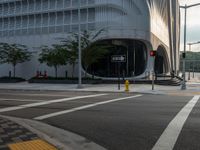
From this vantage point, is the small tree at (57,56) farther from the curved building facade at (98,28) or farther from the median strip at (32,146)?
the median strip at (32,146)

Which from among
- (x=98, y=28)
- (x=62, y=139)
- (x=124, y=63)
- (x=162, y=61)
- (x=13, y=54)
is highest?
(x=98, y=28)

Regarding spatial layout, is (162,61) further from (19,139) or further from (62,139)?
(19,139)

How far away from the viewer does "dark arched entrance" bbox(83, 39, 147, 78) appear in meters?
42.7

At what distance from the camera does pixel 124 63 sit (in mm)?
43156

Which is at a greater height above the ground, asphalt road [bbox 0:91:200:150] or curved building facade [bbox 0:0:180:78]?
curved building facade [bbox 0:0:180:78]

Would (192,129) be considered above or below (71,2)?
below

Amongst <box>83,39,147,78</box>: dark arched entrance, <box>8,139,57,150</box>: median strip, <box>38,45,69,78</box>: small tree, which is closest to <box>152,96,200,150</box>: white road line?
<box>8,139,57,150</box>: median strip

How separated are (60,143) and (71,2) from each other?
41.8 m

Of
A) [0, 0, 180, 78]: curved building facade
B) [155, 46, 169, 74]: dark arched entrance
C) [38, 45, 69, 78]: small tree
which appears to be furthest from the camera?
[155, 46, 169, 74]: dark arched entrance

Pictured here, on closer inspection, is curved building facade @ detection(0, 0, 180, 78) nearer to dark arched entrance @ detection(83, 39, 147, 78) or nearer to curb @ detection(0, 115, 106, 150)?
dark arched entrance @ detection(83, 39, 147, 78)

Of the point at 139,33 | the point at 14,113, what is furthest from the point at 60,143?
the point at 139,33

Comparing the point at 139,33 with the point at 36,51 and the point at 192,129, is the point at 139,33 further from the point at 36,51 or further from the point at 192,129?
the point at 192,129

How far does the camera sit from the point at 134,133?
855 centimetres

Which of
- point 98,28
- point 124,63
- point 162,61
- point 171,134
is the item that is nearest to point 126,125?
point 171,134
